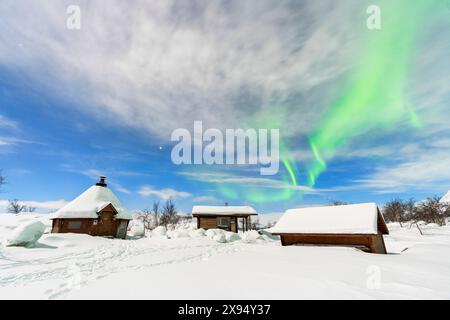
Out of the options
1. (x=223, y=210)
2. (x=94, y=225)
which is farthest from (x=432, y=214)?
(x=94, y=225)

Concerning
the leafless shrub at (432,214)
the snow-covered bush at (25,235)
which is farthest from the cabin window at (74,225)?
the leafless shrub at (432,214)

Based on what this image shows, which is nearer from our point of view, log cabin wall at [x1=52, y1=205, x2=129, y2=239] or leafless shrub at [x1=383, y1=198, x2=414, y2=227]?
log cabin wall at [x1=52, y1=205, x2=129, y2=239]

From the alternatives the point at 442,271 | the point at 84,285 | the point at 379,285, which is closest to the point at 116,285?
the point at 84,285

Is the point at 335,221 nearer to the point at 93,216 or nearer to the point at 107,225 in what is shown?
the point at 107,225

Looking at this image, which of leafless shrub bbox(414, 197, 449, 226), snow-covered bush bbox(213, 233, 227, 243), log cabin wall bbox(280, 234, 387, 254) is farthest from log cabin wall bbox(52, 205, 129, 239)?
leafless shrub bbox(414, 197, 449, 226)

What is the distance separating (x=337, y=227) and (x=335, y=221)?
709 mm

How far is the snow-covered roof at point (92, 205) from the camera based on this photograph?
25.6 m

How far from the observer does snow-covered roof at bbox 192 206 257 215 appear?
110 feet

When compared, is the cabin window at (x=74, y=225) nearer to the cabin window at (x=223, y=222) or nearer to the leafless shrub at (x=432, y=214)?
the cabin window at (x=223, y=222)

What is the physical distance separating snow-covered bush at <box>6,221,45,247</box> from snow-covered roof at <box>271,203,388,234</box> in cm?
1577

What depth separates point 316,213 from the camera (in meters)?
15.6

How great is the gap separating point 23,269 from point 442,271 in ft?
49.4

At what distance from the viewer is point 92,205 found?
26.9 meters

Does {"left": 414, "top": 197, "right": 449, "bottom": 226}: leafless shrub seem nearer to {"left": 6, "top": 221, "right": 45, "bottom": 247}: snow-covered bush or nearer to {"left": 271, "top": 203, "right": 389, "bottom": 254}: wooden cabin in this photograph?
{"left": 271, "top": 203, "right": 389, "bottom": 254}: wooden cabin
